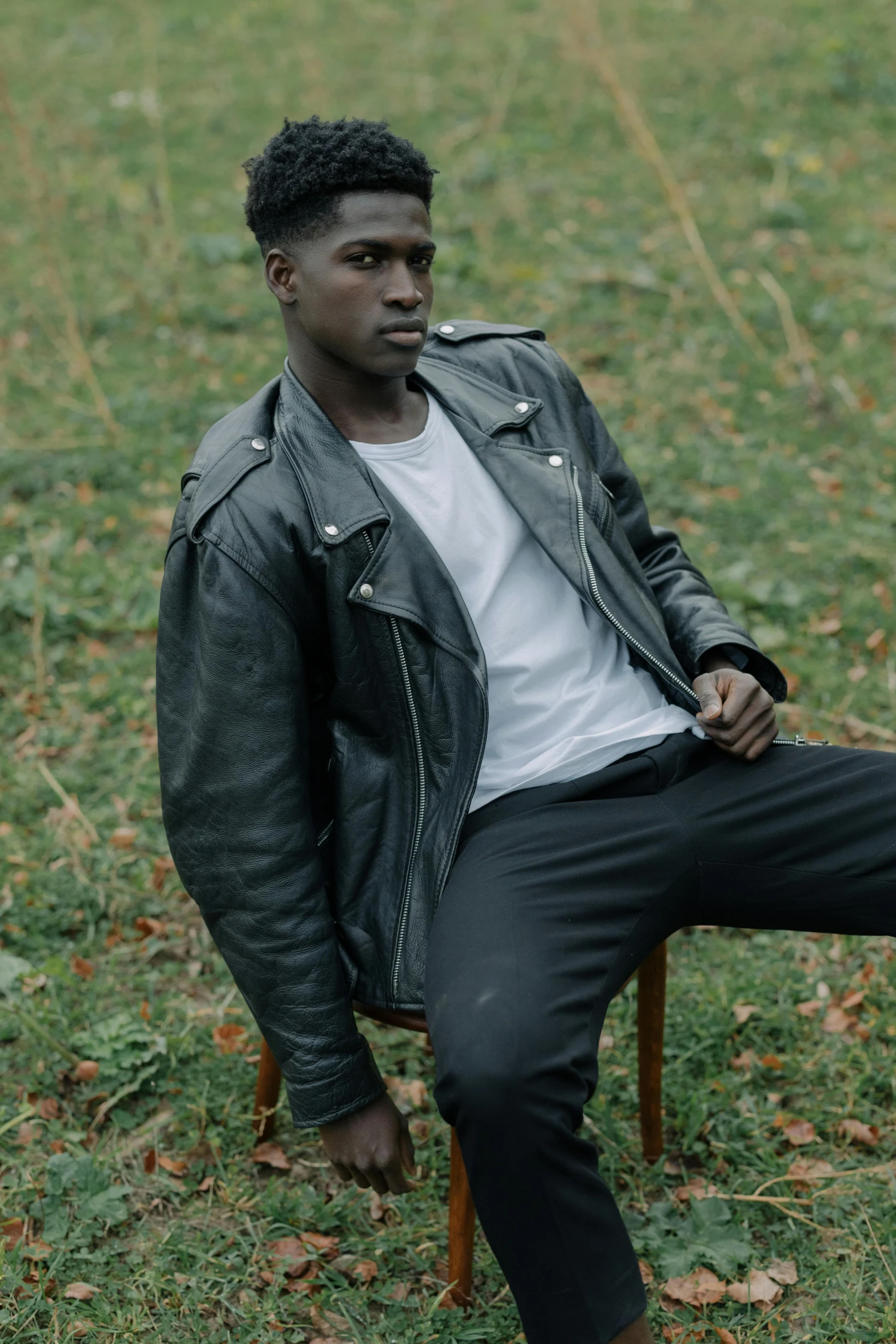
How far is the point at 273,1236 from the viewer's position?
2.67m

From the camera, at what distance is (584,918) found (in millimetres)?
2225

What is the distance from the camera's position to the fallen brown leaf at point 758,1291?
2480 millimetres

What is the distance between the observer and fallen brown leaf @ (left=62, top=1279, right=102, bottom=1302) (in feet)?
8.21

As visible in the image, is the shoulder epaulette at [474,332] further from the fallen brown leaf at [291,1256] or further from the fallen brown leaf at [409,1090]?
the fallen brown leaf at [291,1256]

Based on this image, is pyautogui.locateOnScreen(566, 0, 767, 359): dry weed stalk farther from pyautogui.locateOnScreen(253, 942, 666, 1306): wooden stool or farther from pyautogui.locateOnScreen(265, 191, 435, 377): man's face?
pyautogui.locateOnScreen(253, 942, 666, 1306): wooden stool

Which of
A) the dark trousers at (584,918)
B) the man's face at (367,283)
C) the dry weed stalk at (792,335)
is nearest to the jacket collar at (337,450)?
the man's face at (367,283)

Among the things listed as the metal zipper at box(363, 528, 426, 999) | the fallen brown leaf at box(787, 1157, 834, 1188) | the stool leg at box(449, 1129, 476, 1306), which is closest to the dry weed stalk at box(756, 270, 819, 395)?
the fallen brown leaf at box(787, 1157, 834, 1188)

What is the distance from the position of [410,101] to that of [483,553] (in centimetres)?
692

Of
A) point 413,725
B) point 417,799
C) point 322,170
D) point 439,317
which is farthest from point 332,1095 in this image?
point 439,317

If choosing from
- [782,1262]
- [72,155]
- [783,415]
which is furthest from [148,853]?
[72,155]

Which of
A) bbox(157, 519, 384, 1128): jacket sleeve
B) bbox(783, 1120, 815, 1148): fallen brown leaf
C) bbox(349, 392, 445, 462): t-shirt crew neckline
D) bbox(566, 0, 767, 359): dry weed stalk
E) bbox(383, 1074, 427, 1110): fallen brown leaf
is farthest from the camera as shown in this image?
bbox(566, 0, 767, 359): dry weed stalk

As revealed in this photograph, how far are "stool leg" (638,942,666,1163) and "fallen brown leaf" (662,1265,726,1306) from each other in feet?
1.05

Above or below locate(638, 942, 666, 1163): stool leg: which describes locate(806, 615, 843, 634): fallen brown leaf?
above

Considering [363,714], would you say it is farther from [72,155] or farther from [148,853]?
[72,155]
